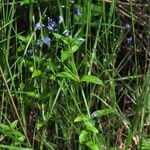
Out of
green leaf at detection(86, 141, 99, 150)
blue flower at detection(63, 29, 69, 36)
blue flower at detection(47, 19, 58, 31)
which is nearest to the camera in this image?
green leaf at detection(86, 141, 99, 150)

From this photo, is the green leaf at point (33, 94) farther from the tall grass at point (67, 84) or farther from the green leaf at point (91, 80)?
the green leaf at point (91, 80)

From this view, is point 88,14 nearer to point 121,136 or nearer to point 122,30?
point 122,30

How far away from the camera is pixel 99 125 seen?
1.72 metres

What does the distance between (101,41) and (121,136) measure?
358 millimetres

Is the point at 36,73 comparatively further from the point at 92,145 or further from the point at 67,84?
the point at 92,145

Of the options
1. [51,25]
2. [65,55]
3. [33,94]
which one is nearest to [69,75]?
[65,55]

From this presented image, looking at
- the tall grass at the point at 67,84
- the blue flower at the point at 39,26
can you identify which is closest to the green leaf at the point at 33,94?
the tall grass at the point at 67,84

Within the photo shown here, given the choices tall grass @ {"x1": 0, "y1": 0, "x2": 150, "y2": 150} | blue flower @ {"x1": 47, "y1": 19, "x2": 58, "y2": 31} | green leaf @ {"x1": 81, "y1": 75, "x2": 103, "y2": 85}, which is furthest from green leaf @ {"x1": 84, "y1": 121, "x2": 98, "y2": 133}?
blue flower @ {"x1": 47, "y1": 19, "x2": 58, "y2": 31}

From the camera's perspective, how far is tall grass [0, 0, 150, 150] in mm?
1609

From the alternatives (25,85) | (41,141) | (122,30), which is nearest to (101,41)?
(122,30)

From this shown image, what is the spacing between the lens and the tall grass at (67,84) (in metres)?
1.61

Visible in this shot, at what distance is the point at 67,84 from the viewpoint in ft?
5.43

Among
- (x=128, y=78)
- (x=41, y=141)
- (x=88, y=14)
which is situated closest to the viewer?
(x=88, y=14)

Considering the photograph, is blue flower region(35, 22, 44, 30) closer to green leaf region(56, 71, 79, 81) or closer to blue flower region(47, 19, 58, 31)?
blue flower region(47, 19, 58, 31)
